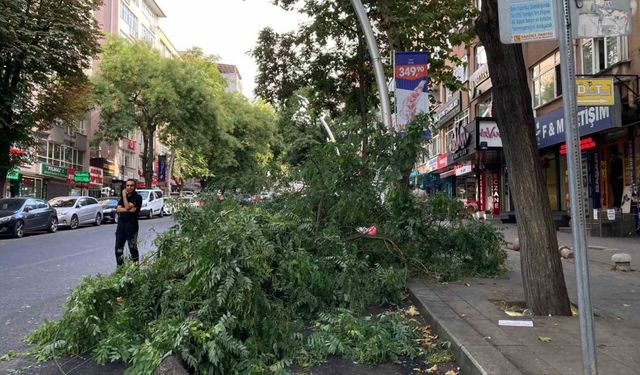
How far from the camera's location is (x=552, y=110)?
835 inches

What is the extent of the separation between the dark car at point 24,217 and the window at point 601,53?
821 inches

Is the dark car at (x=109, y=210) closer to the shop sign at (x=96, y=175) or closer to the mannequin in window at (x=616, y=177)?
the shop sign at (x=96, y=175)

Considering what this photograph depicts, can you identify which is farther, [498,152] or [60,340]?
[498,152]

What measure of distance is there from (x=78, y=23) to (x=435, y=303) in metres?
21.3

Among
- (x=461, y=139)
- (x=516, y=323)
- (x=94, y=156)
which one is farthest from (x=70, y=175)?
(x=516, y=323)

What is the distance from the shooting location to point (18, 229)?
66.6 ft

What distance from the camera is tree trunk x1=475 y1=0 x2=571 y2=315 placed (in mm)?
5980

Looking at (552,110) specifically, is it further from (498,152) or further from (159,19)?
(159,19)

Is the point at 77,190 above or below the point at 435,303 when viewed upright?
above

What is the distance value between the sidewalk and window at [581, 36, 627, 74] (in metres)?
10.6

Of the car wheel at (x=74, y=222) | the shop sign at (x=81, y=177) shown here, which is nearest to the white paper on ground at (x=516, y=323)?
the car wheel at (x=74, y=222)

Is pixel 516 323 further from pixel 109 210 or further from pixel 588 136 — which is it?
pixel 109 210

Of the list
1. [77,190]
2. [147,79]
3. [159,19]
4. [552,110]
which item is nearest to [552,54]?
[552,110]

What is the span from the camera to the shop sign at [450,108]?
36.7 m
